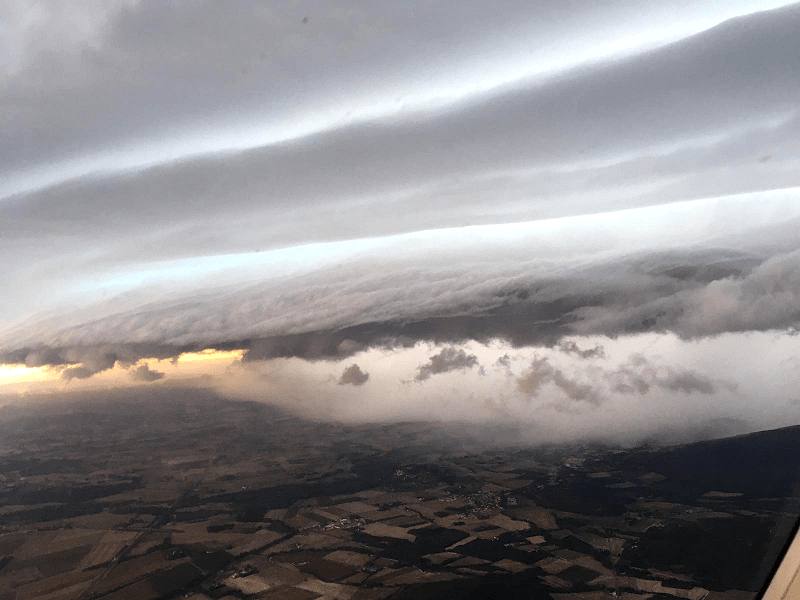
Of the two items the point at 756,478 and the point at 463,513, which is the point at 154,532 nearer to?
the point at 463,513

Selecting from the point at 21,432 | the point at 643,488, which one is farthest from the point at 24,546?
the point at 643,488

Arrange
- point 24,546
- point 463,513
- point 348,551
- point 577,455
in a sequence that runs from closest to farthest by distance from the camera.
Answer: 1. point 24,546
2. point 348,551
3. point 463,513
4. point 577,455

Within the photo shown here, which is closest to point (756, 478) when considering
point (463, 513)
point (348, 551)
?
point (463, 513)

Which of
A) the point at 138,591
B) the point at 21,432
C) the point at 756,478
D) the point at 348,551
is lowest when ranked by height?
the point at 756,478

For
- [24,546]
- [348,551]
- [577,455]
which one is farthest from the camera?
[577,455]

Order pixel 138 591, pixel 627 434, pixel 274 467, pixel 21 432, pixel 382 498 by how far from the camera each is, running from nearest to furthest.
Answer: pixel 138 591, pixel 21 432, pixel 382 498, pixel 274 467, pixel 627 434

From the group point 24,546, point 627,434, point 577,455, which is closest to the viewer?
point 24,546

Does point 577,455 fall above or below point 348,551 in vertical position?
below

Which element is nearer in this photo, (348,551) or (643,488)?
(348,551)

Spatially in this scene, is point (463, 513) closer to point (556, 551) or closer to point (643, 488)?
point (556, 551)
